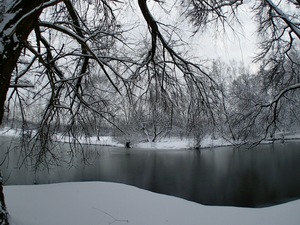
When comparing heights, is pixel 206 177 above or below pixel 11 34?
below

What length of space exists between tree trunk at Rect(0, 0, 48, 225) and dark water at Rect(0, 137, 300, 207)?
6.50m

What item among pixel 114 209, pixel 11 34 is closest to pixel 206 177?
pixel 114 209

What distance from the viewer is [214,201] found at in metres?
9.60

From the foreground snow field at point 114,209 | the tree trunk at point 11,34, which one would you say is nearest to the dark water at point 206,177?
the foreground snow field at point 114,209

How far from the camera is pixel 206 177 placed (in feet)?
43.2

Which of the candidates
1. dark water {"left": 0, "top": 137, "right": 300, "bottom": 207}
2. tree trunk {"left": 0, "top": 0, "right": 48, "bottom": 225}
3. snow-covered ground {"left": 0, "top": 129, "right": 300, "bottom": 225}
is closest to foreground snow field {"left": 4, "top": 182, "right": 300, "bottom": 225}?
snow-covered ground {"left": 0, "top": 129, "right": 300, "bottom": 225}

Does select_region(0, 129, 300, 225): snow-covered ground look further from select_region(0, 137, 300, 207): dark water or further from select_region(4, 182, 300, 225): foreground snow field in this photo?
select_region(0, 137, 300, 207): dark water

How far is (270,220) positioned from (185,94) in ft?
9.87

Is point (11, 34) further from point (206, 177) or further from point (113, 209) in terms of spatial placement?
point (206, 177)

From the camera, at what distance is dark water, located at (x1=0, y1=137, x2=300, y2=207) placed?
33.4 ft

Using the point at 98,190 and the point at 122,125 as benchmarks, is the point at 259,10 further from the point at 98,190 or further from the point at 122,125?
the point at 98,190

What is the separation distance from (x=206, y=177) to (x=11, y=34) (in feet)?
41.9

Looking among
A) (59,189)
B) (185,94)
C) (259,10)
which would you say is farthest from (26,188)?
(259,10)

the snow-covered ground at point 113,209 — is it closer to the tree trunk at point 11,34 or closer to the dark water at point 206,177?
the tree trunk at point 11,34
